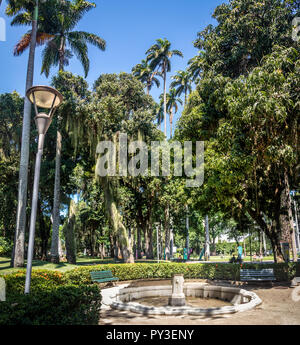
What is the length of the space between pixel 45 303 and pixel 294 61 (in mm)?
13171

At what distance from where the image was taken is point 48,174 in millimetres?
20953

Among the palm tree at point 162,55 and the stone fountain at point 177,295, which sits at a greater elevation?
the palm tree at point 162,55

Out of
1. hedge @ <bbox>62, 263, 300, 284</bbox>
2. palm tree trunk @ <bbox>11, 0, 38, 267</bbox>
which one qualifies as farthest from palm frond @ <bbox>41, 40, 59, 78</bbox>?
hedge @ <bbox>62, 263, 300, 284</bbox>

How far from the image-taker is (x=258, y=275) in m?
12.4

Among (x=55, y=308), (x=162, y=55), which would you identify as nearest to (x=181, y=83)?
(x=162, y=55)

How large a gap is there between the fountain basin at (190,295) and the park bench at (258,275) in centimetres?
246

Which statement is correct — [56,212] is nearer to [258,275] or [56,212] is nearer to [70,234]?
[70,234]

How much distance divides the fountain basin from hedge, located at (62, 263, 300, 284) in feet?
9.99

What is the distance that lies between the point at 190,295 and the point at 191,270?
12.1 feet

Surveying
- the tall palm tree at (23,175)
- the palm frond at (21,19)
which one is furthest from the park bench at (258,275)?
the palm frond at (21,19)

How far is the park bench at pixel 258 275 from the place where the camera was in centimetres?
1227

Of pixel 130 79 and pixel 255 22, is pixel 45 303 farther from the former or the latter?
pixel 130 79

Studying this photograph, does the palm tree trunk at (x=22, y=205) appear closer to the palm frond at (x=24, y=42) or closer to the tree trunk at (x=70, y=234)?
the tree trunk at (x=70, y=234)
